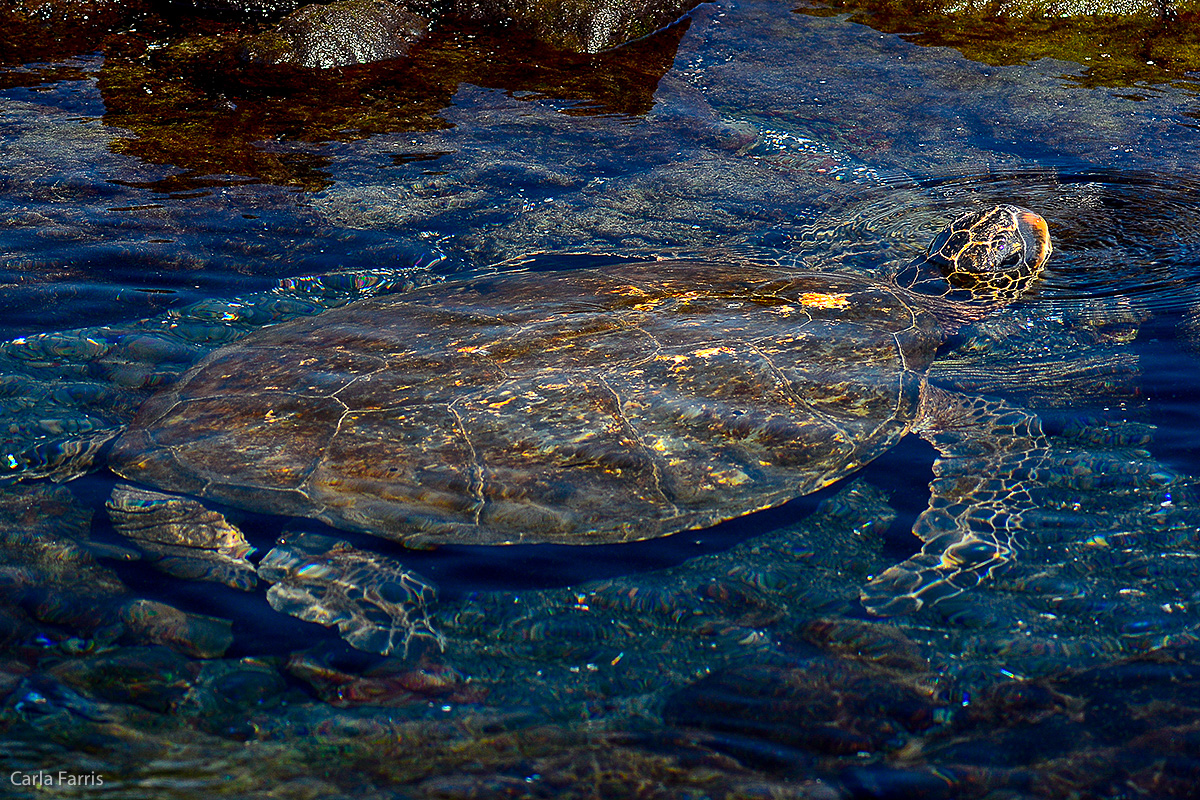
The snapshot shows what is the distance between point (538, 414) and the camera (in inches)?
153

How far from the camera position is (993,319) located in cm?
534

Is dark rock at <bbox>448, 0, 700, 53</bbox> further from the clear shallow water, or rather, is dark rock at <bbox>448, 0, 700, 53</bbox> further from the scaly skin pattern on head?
the scaly skin pattern on head

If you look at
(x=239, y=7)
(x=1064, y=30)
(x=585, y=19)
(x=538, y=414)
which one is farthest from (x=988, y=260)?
(x=239, y=7)

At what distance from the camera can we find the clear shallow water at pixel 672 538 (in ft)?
9.48

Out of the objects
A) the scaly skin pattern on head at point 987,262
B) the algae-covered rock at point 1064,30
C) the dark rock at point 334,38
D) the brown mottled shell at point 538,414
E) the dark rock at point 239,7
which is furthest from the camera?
the dark rock at point 239,7

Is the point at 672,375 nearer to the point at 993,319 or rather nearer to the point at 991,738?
the point at 991,738

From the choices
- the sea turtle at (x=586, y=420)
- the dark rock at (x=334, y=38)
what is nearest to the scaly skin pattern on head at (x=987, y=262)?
the sea turtle at (x=586, y=420)

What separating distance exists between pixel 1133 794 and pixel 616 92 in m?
7.21

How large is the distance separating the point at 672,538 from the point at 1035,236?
3507mm

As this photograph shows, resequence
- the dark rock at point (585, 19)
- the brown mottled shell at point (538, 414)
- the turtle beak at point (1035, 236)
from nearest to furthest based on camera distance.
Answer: the brown mottled shell at point (538, 414) < the turtle beak at point (1035, 236) < the dark rock at point (585, 19)

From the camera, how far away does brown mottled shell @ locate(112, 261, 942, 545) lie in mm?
3686

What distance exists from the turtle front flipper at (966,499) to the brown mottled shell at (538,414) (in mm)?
315

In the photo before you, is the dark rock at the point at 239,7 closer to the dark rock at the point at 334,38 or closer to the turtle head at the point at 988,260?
the dark rock at the point at 334,38

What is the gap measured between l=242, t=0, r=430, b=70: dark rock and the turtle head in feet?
19.6
